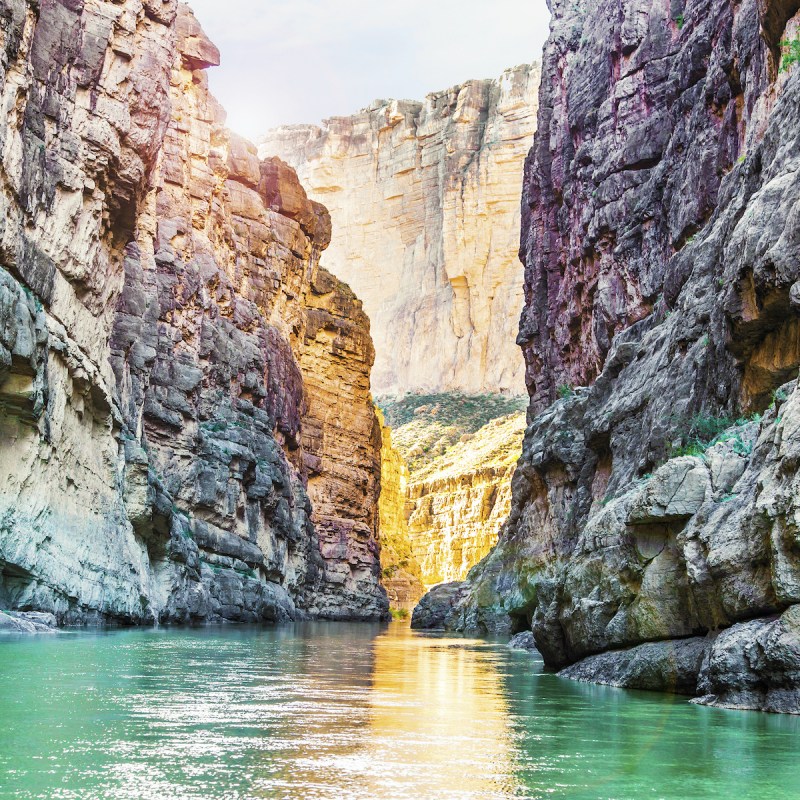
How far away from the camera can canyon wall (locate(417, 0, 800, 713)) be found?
11.7 meters

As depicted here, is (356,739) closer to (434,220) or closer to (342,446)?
(342,446)

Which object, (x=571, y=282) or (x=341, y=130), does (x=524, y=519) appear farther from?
(x=341, y=130)

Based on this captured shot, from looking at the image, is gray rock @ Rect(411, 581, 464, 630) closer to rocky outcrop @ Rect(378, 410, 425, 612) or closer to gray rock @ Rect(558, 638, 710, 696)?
rocky outcrop @ Rect(378, 410, 425, 612)

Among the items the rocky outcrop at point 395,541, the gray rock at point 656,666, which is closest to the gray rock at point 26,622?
the gray rock at point 656,666

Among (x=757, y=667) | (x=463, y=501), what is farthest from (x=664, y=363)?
(x=463, y=501)

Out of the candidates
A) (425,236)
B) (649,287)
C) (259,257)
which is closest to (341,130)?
(425,236)

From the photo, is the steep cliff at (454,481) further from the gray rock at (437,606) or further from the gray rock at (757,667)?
the gray rock at (757,667)

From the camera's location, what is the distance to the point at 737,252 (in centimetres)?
1711

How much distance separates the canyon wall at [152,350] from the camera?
2592 cm

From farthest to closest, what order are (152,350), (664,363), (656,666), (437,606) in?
(437,606) < (152,350) < (664,363) < (656,666)

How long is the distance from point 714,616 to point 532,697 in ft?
8.51

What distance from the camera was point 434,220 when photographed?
16700cm

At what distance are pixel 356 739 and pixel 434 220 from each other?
533 ft

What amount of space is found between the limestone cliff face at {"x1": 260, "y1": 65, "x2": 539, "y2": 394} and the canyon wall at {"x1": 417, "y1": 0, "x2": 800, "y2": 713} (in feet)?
292
